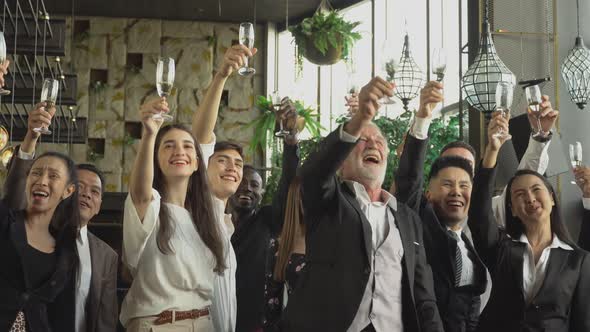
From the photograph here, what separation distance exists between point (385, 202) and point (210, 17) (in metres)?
10.6

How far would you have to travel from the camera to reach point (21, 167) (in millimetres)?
3512

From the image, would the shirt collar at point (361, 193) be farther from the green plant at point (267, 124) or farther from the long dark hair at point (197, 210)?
the green plant at point (267, 124)

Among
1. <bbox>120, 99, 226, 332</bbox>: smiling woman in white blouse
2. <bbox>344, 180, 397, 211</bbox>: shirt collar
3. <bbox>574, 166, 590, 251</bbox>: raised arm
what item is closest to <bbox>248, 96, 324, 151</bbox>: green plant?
<bbox>574, 166, 590, 251</bbox>: raised arm

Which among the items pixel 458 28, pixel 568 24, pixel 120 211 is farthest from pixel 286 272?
pixel 120 211

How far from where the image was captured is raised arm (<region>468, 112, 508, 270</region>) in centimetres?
344

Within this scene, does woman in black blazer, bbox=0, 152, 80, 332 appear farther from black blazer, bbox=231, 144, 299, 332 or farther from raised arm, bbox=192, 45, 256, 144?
black blazer, bbox=231, 144, 299, 332

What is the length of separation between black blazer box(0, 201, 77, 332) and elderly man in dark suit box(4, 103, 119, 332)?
0.09 meters

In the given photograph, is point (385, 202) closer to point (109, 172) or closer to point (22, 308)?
point (22, 308)

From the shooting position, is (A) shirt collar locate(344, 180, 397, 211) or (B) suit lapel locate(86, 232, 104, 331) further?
(B) suit lapel locate(86, 232, 104, 331)

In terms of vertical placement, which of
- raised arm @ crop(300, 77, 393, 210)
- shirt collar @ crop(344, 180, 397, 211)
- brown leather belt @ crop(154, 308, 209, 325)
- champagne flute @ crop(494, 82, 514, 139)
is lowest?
brown leather belt @ crop(154, 308, 209, 325)

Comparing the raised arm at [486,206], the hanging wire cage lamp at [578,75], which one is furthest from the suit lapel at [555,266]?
the hanging wire cage lamp at [578,75]

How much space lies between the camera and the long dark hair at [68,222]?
3.35 meters

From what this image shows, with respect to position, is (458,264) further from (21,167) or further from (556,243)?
(21,167)

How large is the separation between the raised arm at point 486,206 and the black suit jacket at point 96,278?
4.82 ft
